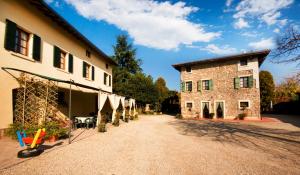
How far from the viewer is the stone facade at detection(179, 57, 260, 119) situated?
18.5 metres

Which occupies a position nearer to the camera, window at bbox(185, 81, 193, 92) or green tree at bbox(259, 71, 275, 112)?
window at bbox(185, 81, 193, 92)

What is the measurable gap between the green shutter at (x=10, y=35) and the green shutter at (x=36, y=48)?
3.78 ft

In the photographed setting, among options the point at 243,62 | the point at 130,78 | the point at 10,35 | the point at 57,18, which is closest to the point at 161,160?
the point at 10,35

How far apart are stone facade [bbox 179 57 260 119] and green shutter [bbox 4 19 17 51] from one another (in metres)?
18.2

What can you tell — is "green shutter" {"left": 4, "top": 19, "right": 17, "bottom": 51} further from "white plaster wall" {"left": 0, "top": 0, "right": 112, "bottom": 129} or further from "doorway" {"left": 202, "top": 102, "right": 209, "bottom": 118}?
"doorway" {"left": 202, "top": 102, "right": 209, "bottom": 118}

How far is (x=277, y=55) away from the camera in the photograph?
7.88m

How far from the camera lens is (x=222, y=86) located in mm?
20188

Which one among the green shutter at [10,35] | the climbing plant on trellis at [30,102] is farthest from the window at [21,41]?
the climbing plant on trellis at [30,102]

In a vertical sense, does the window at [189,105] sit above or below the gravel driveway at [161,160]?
above

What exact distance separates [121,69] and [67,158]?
3144 cm

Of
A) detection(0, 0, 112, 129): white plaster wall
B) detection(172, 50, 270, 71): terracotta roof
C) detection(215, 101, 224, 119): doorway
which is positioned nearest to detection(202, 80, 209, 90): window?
detection(215, 101, 224, 119): doorway

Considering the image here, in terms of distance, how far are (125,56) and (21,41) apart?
29320mm

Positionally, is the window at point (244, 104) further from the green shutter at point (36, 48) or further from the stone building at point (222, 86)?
the green shutter at point (36, 48)

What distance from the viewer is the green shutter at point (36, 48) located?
8.83 meters
